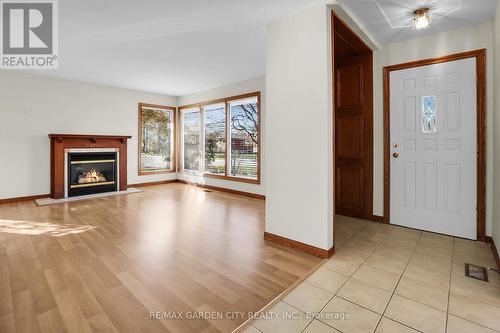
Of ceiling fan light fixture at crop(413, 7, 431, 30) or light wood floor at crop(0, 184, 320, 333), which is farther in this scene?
ceiling fan light fixture at crop(413, 7, 431, 30)

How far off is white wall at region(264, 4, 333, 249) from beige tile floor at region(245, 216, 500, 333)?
448mm

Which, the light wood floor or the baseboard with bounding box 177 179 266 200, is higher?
the baseboard with bounding box 177 179 266 200

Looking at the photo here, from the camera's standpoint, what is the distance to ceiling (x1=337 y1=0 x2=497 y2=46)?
2.48 m

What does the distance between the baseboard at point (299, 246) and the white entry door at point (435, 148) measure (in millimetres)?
1606

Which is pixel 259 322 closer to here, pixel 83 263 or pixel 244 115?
pixel 83 263

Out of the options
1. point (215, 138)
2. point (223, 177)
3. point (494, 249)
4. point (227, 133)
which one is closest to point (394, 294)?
point (494, 249)

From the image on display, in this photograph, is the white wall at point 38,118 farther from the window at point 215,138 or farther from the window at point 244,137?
the window at point 244,137

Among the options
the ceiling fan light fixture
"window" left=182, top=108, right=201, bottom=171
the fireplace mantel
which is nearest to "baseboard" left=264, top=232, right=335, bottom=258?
the ceiling fan light fixture

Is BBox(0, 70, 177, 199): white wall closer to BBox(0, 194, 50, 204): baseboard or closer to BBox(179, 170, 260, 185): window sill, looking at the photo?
BBox(0, 194, 50, 204): baseboard

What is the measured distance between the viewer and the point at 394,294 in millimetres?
1869

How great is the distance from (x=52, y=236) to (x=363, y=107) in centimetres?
451

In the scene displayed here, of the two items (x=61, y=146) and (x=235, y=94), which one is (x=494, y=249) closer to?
(x=235, y=94)

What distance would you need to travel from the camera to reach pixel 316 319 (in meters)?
1.60

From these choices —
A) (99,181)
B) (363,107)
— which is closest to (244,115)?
(363,107)
